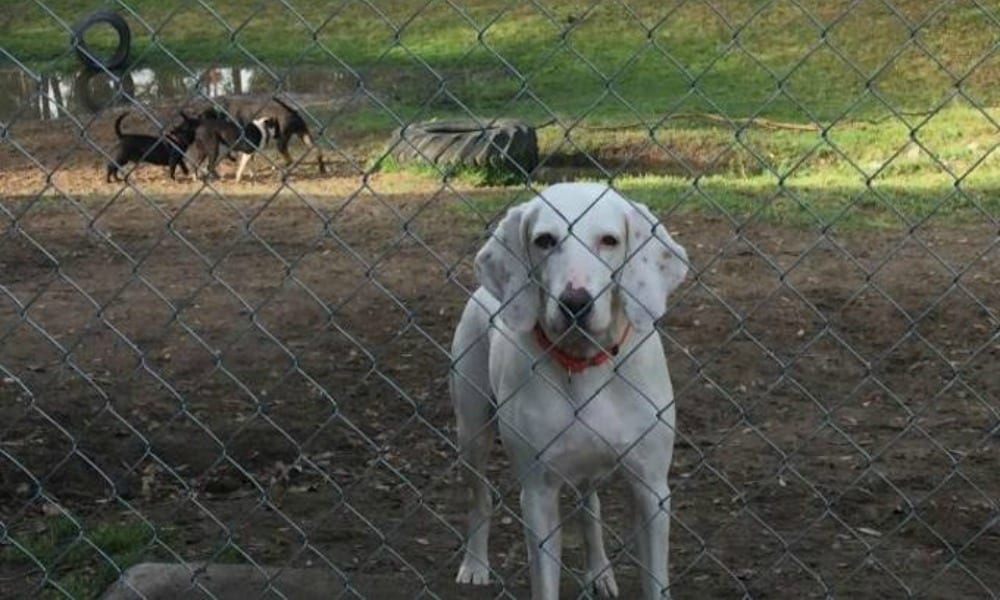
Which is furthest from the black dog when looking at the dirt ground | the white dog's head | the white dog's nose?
the white dog's nose

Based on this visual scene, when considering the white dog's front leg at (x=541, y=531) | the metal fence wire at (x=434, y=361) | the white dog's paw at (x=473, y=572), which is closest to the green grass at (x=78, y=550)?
the metal fence wire at (x=434, y=361)

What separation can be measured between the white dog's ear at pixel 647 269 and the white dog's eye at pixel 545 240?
16 centimetres

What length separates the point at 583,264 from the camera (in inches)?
131

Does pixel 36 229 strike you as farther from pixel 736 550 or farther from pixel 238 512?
pixel 736 550

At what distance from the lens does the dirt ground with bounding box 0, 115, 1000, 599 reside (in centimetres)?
437

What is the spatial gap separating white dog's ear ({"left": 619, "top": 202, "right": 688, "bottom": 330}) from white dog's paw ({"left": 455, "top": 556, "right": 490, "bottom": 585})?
3.89 feet

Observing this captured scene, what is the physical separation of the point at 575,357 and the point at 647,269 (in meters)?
0.27

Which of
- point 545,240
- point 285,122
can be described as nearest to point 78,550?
point 545,240

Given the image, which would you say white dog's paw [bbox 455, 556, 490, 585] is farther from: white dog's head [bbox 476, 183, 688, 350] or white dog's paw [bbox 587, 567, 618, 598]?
white dog's head [bbox 476, 183, 688, 350]

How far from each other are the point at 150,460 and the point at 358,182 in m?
5.65

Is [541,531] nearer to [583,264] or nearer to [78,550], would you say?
[583,264]

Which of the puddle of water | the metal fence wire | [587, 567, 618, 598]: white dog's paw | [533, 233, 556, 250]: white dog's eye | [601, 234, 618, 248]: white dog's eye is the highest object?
[601, 234, 618, 248]: white dog's eye

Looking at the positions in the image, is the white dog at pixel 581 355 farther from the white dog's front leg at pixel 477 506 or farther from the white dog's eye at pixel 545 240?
the white dog's front leg at pixel 477 506

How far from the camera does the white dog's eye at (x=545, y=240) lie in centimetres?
343
